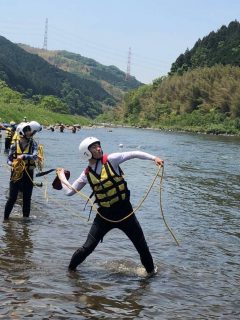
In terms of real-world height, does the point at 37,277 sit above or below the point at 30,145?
below

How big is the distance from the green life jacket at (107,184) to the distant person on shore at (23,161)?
397cm

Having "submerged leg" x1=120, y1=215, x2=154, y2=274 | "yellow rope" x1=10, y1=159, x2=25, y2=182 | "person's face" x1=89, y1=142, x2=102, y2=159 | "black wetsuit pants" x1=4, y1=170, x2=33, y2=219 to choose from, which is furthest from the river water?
"person's face" x1=89, y1=142, x2=102, y2=159

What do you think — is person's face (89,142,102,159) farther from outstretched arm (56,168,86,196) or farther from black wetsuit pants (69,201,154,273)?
black wetsuit pants (69,201,154,273)

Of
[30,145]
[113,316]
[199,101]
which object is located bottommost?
[113,316]

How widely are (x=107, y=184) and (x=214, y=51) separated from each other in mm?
181134

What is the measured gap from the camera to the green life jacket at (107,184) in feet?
25.9

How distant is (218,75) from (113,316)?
5427 inches

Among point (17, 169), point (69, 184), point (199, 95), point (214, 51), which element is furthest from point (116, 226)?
point (214, 51)

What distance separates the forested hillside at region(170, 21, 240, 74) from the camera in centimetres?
16625

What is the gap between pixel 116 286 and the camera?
8289 mm

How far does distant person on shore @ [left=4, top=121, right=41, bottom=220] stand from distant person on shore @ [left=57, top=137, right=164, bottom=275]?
343 cm

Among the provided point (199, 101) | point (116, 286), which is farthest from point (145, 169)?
point (199, 101)

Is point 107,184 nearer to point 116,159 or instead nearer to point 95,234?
point 116,159

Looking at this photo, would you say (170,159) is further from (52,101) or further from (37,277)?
(52,101)
